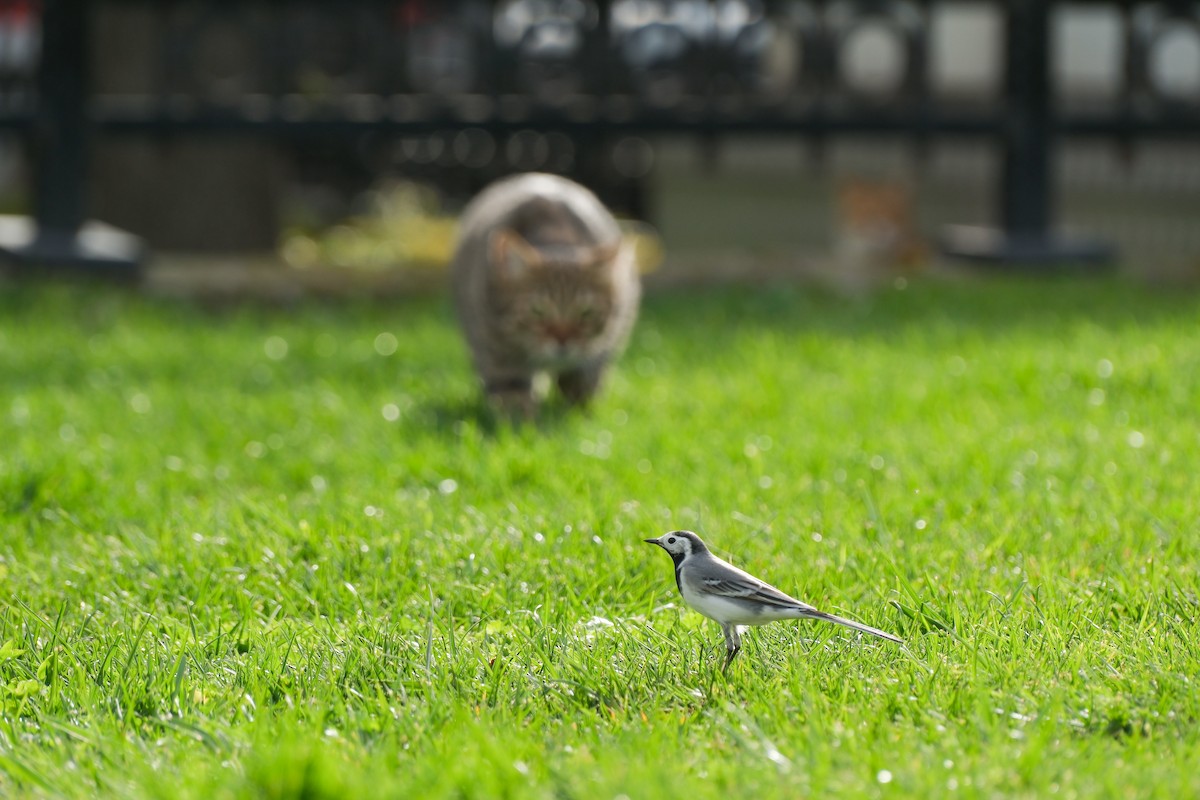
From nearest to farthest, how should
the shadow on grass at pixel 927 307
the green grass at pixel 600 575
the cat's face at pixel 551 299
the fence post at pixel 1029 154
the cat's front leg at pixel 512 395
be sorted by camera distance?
the green grass at pixel 600 575, the cat's face at pixel 551 299, the cat's front leg at pixel 512 395, the shadow on grass at pixel 927 307, the fence post at pixel 1029 154

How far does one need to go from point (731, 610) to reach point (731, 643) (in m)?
0.14

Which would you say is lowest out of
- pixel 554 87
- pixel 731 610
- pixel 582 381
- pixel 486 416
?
pixel 486 416

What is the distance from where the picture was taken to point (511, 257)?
590cm

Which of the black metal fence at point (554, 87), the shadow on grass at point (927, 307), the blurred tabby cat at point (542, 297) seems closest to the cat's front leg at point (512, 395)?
the blurred tabby cat at point (542, 297)

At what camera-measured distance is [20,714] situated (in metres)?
3.05

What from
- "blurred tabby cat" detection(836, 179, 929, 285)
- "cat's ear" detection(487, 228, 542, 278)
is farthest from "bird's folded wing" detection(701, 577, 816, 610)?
"blurred tabby cat" detection(836, 179, 929, 285)

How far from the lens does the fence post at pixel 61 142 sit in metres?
9.58

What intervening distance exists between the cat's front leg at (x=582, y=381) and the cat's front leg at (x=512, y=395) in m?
0.23

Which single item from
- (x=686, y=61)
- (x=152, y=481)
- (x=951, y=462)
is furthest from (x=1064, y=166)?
(x=152, y=481)

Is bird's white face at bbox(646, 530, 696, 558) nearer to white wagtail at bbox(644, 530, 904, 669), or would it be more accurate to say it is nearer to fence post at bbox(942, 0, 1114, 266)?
white wagtail at bbox(644, 530, 904, 669)

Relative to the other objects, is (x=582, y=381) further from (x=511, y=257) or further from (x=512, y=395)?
(x=511, y=257)

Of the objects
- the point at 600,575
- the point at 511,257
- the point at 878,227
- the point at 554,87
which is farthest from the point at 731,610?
the point at 878,227

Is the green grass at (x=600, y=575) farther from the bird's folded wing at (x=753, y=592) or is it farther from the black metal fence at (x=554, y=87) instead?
the black metal fence at (x=554, y=87)

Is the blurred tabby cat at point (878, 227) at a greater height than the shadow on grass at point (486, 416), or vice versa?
the shadow on grass at point (486, 416)
